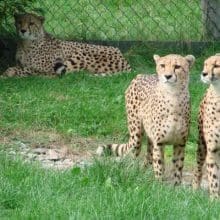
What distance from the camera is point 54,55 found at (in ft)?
30.4

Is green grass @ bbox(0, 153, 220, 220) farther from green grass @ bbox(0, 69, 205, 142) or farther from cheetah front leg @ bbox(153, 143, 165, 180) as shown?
green grass @ bbox(0, 69, 205, 142)

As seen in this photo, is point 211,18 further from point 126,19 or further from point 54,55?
point 54,55

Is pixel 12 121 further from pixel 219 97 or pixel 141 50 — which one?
pixel 141 50

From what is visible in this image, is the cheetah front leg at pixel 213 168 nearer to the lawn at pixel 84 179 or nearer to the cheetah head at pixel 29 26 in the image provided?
the lawn at pixel 84 179

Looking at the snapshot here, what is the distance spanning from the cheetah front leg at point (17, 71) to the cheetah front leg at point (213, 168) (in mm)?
3504

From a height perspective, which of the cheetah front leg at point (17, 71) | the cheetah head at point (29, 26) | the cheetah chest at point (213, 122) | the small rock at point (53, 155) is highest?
the cheetah head at point (29, 26)

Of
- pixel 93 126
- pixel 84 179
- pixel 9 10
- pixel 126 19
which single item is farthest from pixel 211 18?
pixel 84 179

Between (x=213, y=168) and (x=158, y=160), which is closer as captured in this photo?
(x=213, y=168)

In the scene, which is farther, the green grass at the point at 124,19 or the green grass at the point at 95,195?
the green grass at the point at 124,19

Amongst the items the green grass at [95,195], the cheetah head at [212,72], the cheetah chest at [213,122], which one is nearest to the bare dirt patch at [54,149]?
the cheetah chest at [213,122]

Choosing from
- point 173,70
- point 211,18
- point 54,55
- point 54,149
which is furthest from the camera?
point 211,18

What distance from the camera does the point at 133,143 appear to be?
6297mm

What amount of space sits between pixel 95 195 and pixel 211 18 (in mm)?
5367

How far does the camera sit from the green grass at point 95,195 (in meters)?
4.62
